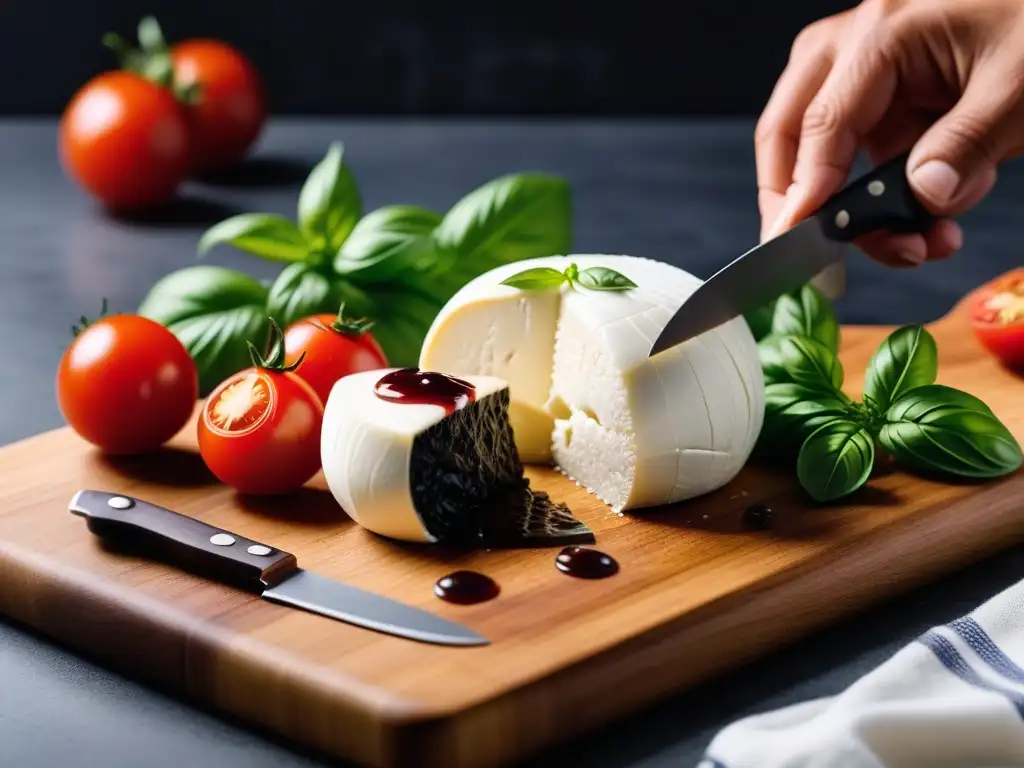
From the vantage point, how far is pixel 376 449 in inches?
73.3

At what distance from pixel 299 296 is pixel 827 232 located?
885 mm

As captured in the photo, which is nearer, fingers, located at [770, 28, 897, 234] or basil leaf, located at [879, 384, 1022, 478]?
basil leaf, located at [879, 384, 1022, 478]

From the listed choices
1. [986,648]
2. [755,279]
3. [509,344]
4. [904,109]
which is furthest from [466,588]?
[904,109]

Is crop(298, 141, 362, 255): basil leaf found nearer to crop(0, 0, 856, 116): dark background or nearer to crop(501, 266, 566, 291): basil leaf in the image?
crop(501, 266, 566, 291): basil leaf

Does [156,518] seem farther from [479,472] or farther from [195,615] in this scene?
[479,472]

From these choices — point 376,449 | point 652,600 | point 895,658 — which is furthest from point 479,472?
point 895,658

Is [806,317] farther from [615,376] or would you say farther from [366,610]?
[366,610]

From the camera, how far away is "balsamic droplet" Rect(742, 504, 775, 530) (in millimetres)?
1940

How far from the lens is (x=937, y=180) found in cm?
225

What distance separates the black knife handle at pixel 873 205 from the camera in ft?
7.48

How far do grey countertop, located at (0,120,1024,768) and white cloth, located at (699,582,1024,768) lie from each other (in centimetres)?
12

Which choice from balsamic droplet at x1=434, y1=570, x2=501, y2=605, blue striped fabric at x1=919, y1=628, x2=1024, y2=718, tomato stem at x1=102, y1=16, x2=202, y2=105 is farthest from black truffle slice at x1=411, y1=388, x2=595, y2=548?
tomato stem at x1=102, y1=16, x2=202, y2=105

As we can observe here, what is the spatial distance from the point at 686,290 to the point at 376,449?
1.72ft

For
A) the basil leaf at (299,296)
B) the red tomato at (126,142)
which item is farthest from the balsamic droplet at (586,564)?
the red tomato at (126,142)
